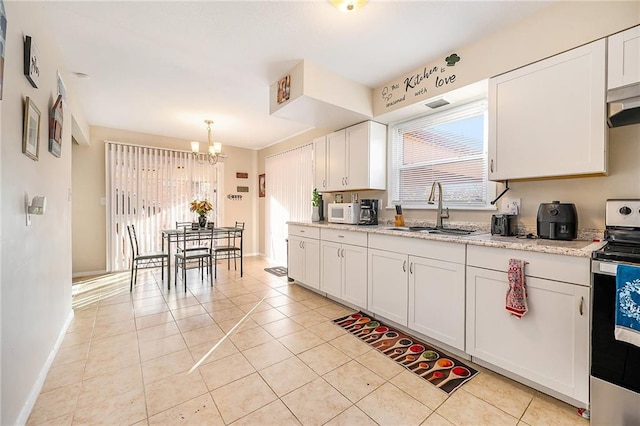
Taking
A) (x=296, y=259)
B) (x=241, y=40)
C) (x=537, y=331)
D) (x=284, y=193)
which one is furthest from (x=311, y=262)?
(x=241, y=40)

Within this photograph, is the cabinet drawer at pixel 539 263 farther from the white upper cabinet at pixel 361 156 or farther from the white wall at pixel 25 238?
the white wall at pixel 25 238

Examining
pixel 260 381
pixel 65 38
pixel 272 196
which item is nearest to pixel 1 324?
pixel 260 381

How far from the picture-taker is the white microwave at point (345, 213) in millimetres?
3555

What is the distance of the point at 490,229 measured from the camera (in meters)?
2.43

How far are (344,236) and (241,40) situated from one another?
2.14 m

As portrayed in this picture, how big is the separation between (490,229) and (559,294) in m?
0.91

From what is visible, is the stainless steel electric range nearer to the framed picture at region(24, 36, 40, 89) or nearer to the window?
the window

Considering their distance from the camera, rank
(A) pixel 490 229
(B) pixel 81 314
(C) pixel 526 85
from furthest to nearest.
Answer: (B) pixel 81 314 < (A) pixel 490 229 < (C) pixel 526 85

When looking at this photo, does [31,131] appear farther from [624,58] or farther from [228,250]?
[624,58]

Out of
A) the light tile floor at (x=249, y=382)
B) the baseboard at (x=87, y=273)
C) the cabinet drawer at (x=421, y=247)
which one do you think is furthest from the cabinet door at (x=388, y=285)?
the baseboard at (x=87, y=273)

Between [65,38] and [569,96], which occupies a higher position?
[65,38]

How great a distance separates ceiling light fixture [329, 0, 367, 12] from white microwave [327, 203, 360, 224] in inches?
83.6

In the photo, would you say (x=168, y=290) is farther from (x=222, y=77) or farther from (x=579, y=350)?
(x=579, y=350)

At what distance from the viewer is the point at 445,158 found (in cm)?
291
